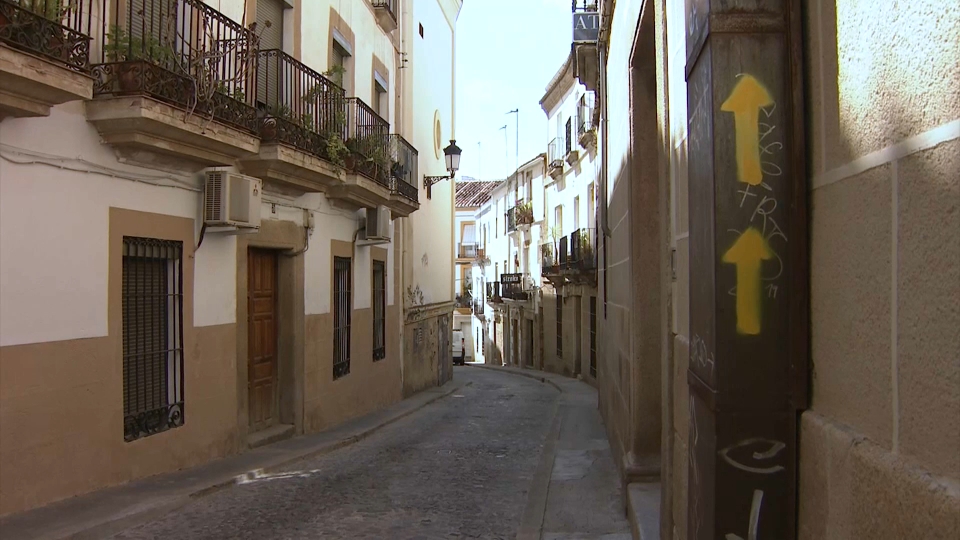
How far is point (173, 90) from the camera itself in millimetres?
6883

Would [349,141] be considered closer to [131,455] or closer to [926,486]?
[131,455]

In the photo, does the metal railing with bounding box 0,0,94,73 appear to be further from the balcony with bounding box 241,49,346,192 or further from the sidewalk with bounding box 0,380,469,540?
the sidewalk with bounding box 0,380,469,540

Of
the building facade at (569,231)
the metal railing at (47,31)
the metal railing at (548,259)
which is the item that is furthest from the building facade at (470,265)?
the metal railing at (47,31)

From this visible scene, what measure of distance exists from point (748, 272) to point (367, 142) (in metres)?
10.7

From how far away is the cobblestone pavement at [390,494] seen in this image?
600 centimetres

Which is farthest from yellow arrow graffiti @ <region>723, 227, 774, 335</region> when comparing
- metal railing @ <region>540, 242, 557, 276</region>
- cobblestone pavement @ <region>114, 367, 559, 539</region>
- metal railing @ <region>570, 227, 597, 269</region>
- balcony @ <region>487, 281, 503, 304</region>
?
balcony @ <region>487, 281, 503, 304</region>

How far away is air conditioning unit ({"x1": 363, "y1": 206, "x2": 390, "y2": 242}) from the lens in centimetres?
1321

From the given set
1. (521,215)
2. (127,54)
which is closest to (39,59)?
(127,54)

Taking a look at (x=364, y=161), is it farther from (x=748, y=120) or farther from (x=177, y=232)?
(x=748, y=120)

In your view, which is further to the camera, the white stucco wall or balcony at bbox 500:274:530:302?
Result: balcony at bbox 500:274:530:302

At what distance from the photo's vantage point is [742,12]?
231 centimetres

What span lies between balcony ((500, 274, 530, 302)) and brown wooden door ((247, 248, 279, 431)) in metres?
21.4

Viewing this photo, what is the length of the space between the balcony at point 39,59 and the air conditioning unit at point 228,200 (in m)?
2.23

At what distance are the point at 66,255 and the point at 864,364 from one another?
594 centimetres
